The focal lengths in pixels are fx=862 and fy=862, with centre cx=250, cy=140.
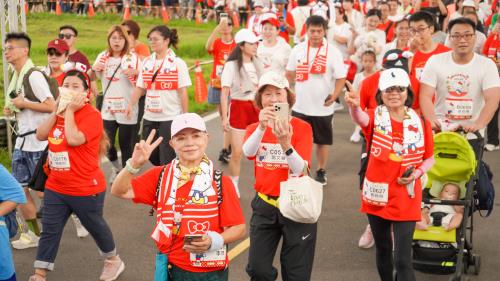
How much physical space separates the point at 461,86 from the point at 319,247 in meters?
2.17

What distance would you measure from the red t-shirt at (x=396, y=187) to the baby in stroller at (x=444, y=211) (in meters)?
0.86

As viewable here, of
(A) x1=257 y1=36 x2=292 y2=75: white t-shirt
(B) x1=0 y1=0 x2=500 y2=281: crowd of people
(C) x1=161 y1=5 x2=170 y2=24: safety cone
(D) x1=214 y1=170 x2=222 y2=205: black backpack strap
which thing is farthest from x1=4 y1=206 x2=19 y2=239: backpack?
(C) x1=161 y1=5 x2=170 y2=24: safety cone

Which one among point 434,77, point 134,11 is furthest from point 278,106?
point 134,11

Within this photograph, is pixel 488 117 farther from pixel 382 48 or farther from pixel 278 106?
pixel 382 48

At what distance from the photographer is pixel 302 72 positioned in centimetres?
1077

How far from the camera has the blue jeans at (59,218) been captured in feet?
24.1

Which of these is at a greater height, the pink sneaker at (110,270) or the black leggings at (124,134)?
the black leggings at (124,134)

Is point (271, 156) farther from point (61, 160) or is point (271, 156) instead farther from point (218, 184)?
point (61, 160)

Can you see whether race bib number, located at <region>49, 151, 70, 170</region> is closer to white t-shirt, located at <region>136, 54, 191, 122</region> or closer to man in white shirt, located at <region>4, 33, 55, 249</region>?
man in white shirt, located at <region>4, 33, 55, 249</region>

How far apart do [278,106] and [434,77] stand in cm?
275

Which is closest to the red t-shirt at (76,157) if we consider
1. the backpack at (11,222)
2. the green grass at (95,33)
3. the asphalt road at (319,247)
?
the asphalt road at (319,247)

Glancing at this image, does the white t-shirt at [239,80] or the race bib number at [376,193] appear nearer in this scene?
the race bib number at [376,193]

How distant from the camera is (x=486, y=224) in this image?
31.2 feet

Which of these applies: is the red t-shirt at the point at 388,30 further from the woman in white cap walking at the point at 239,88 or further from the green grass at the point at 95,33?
the woman in white cap walking at the point at 239,88
